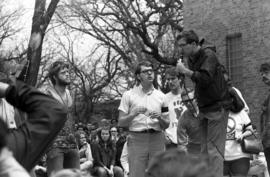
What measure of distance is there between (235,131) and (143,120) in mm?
1398

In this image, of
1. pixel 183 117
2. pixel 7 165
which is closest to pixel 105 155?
pixel 183 117

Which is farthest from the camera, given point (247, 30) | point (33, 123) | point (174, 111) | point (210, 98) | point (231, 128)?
point (247, 30)

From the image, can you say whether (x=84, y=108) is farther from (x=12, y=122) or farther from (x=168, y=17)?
(x=12, y=122)

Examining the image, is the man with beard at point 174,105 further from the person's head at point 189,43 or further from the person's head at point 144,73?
the person's head at point 189,43

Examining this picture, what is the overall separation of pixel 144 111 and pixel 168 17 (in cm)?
2310

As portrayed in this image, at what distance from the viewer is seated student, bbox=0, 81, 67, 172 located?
3.36 m

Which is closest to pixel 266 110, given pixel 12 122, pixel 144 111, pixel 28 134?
pixel 144 111

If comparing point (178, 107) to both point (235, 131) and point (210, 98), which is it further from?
point (210, 98)

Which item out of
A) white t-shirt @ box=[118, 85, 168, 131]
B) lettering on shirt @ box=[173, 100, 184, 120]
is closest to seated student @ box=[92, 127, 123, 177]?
lettering on shirt @ box=[173, 100, 184, 120]

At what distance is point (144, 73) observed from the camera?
9.37 metres

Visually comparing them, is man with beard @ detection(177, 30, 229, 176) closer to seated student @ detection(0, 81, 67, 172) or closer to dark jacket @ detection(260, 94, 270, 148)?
dark jacket @ detection(260, 94, 270, 148)

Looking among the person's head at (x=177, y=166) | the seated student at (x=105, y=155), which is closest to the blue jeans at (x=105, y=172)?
the seated student at (x=105, y=155)

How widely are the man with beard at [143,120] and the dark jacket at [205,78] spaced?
4.97 ft

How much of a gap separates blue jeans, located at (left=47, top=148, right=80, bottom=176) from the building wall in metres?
14.8
